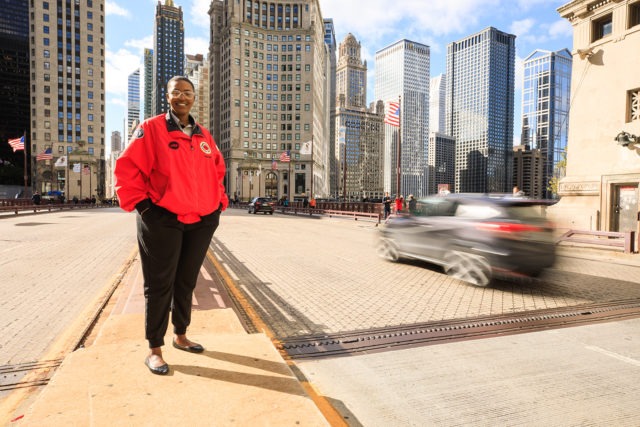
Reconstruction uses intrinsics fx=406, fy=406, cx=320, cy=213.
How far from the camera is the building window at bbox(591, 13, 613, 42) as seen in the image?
16453 mm

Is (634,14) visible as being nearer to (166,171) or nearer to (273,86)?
(166,171)

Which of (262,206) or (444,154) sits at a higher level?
(444,154)

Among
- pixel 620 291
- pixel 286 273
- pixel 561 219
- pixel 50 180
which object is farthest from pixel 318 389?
pixel 50 180

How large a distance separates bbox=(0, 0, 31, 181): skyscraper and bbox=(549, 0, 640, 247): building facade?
436 ft

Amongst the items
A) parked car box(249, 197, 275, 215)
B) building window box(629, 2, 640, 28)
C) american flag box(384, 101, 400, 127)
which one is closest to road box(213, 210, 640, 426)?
building window box(629, 2, 640, 28)

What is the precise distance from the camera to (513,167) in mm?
173000

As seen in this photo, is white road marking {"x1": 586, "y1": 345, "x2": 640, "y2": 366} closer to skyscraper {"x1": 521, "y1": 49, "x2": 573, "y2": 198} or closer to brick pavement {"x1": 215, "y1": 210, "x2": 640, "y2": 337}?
brick pavement {"x1": 215, "y1": 210, "x2": 640, "y2": 337}

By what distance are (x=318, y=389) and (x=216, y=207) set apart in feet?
5.34

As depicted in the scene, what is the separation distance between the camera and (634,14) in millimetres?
15531

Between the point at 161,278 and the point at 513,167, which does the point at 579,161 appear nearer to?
the point at 161,278

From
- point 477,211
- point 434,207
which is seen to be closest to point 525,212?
point 477,211

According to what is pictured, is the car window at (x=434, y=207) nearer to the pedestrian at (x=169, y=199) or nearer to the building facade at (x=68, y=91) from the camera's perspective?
the pedestrian at (x=169, y=199)

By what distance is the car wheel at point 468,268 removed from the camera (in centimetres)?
714

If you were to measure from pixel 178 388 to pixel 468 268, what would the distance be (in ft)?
19.5
